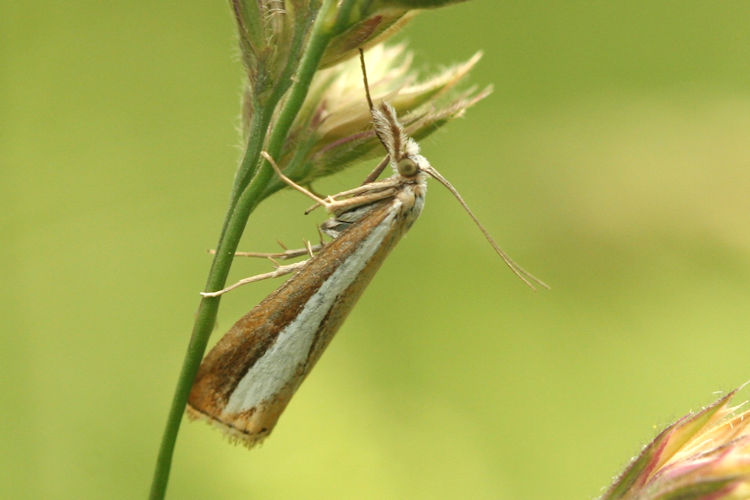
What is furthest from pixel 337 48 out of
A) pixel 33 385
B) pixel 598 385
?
pixel 598 385

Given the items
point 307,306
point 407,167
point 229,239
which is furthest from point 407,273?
point 229,239

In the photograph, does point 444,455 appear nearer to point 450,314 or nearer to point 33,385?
point 450,314

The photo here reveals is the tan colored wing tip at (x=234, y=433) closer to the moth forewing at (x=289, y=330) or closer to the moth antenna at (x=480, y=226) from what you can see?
the moth forewing at (x=289, y=330)

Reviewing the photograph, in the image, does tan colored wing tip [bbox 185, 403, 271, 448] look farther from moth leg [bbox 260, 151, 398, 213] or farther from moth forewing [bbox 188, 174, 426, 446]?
moth leg [bbox 260, 151, 398, 213]

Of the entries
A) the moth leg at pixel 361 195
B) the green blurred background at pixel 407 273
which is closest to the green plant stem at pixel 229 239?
the moth leg at pixel 361 195

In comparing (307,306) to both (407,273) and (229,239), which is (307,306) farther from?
(407,273)

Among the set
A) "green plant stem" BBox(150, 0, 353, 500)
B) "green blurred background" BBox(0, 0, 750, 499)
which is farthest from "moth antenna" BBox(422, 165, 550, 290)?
"green blurred background" BBox(0, 0, 750, 499)
